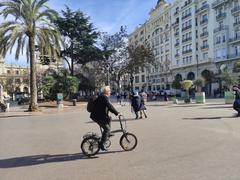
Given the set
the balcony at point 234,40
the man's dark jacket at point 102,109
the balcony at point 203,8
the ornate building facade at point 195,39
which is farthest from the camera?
the balcony at point 203,8

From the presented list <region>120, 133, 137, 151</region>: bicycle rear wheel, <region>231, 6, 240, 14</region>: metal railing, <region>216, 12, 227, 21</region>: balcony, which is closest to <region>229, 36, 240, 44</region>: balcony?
<region>231, 6, 240, 14</region>: metal railing

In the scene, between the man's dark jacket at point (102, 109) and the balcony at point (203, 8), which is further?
the balcony at point (203, 8)

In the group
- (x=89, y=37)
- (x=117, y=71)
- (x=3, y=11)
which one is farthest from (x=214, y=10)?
(x=3, y=11)

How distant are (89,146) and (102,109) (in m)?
0.95

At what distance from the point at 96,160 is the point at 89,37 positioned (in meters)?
47.0

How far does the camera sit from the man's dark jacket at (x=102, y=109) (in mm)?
8555

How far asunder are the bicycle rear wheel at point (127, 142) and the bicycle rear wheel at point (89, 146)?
79 cm

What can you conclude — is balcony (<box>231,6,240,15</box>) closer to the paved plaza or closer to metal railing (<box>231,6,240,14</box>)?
metal railing (<box>231,6,240,14</box>)

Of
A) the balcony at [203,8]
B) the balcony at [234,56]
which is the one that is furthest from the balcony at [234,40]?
the balcony at [203,8]

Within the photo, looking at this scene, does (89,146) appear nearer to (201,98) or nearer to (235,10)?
(201,98)

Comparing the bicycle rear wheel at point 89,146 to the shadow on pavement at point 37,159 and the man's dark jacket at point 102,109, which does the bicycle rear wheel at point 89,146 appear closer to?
the shadow on pavement at point 37,159

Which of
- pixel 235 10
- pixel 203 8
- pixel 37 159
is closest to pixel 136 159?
pixel 37 159

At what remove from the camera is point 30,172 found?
23.5 feet

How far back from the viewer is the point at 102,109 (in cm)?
862
